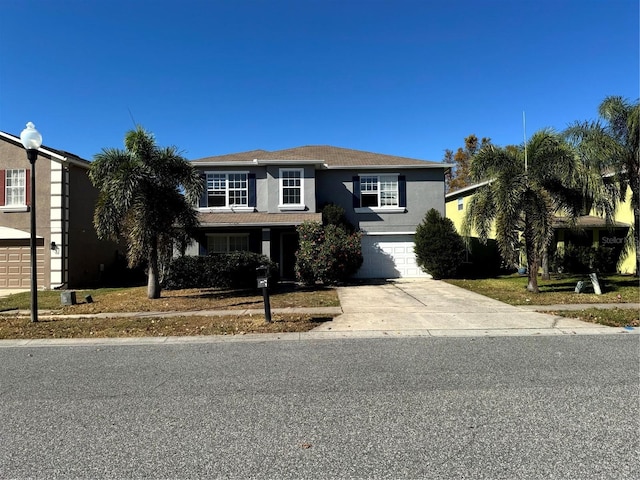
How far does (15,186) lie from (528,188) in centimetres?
1995

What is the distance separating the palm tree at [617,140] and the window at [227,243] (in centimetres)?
1443

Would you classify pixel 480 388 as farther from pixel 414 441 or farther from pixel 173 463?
pixel 173 463

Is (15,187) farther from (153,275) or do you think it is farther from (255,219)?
(255,219)

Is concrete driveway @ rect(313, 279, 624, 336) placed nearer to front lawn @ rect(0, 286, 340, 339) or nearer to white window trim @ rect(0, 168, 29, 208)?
front lawn @ rect(0, 286, 340, 339)

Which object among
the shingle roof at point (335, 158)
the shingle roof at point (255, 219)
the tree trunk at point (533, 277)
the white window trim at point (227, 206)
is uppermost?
the shingle roof at point (335, 158)

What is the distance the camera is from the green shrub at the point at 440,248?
62.6 feet

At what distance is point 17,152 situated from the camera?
18203mm

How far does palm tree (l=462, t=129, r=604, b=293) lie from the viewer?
1298 cm

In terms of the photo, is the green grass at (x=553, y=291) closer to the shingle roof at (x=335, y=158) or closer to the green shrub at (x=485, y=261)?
the green shrub at (x=485, y=261)

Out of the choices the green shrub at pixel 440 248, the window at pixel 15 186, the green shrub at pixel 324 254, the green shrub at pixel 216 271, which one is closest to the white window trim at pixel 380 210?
the green shrub at pixel 440 248

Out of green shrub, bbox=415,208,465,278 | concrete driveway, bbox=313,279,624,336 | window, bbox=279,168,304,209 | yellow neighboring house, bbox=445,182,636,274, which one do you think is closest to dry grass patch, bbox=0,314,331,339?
concrete driveway, bbox=313,279,624,336

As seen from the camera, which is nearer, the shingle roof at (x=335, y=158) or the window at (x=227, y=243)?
the window at (x=227, y=243)

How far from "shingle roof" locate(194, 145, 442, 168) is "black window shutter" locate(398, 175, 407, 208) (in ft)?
2.36

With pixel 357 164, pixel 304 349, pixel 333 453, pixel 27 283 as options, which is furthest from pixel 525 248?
pixel 27 283
